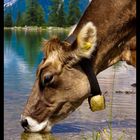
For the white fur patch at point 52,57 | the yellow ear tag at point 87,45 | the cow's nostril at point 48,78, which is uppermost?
the yellow ear tag at point 87,45

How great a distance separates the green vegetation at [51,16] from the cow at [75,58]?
145 meters

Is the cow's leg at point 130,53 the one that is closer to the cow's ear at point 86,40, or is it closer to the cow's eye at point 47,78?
the cow's ear at point 86,40

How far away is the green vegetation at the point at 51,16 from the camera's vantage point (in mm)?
159125

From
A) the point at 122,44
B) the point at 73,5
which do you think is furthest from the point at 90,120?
the point at 73,5

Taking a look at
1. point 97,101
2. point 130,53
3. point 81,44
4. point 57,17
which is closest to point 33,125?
point 97,101

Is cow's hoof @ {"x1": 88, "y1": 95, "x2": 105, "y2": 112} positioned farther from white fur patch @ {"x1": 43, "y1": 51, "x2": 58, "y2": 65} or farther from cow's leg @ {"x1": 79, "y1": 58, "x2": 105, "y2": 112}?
white fur patch @ {"x1": 43, "y1": 51, "x2": 58, "y2": 65}

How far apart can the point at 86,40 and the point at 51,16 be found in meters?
160

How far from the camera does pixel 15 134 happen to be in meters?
14.0

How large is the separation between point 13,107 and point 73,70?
1140cm

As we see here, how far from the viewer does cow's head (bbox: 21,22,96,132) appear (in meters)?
7.00

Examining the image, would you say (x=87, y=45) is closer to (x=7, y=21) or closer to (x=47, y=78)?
(x=47, y=78)

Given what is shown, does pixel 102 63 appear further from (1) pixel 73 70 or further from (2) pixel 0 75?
(2) pixel 0 75

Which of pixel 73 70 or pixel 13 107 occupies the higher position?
pixel 73 70

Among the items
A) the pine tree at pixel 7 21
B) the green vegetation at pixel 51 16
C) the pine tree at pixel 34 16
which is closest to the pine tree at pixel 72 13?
the green vegetation at pixel 51 16
